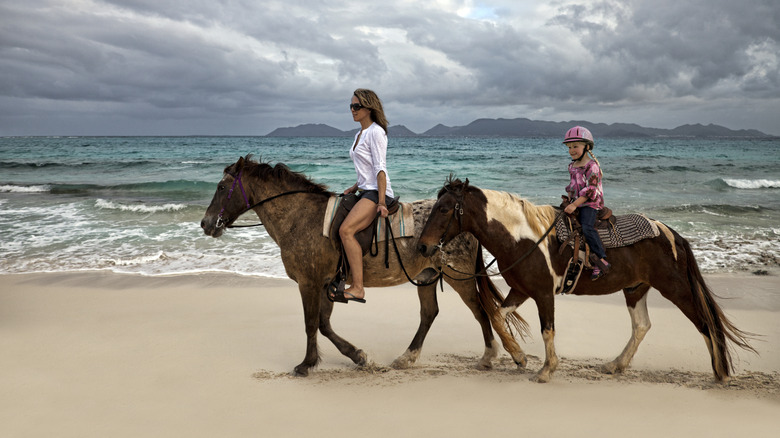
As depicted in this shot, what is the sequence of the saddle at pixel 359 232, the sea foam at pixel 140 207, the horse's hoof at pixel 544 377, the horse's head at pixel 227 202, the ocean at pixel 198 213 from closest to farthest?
the horse's hoof at pixel 544 377
the saddle at pixel 359 232
the horse's head at pixel 227 202
the ocean at pixel 198 213
the sea foam at pixel 140 207

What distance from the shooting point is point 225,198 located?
16.0 ft

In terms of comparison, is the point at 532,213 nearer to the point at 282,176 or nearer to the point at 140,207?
the point at 282,176

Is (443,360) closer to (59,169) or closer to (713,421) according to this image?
(713,421)

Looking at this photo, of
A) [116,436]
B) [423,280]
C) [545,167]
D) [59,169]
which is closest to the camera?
[116,436]

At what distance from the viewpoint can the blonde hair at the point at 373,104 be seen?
4473mm

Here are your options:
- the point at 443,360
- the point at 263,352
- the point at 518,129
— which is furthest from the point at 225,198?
the point at 518,129

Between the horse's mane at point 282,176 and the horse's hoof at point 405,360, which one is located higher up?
the horse's mane at point 282,176

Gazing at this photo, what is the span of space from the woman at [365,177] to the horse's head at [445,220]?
514mm

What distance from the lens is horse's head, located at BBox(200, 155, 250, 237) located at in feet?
15.9

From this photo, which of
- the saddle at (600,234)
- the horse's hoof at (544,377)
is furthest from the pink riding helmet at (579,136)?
the horse's hoof at (544,377)

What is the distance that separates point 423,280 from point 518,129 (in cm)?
16362

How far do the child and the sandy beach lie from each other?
3.91ft

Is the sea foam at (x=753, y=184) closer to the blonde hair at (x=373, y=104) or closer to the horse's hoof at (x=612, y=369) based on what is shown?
the horse's hoof at (x=612, y=369)

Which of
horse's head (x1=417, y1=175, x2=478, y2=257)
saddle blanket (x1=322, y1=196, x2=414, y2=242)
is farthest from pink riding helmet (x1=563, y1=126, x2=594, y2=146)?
saddle blanket (x1=322, y1=196, x2=414, y2=242)
